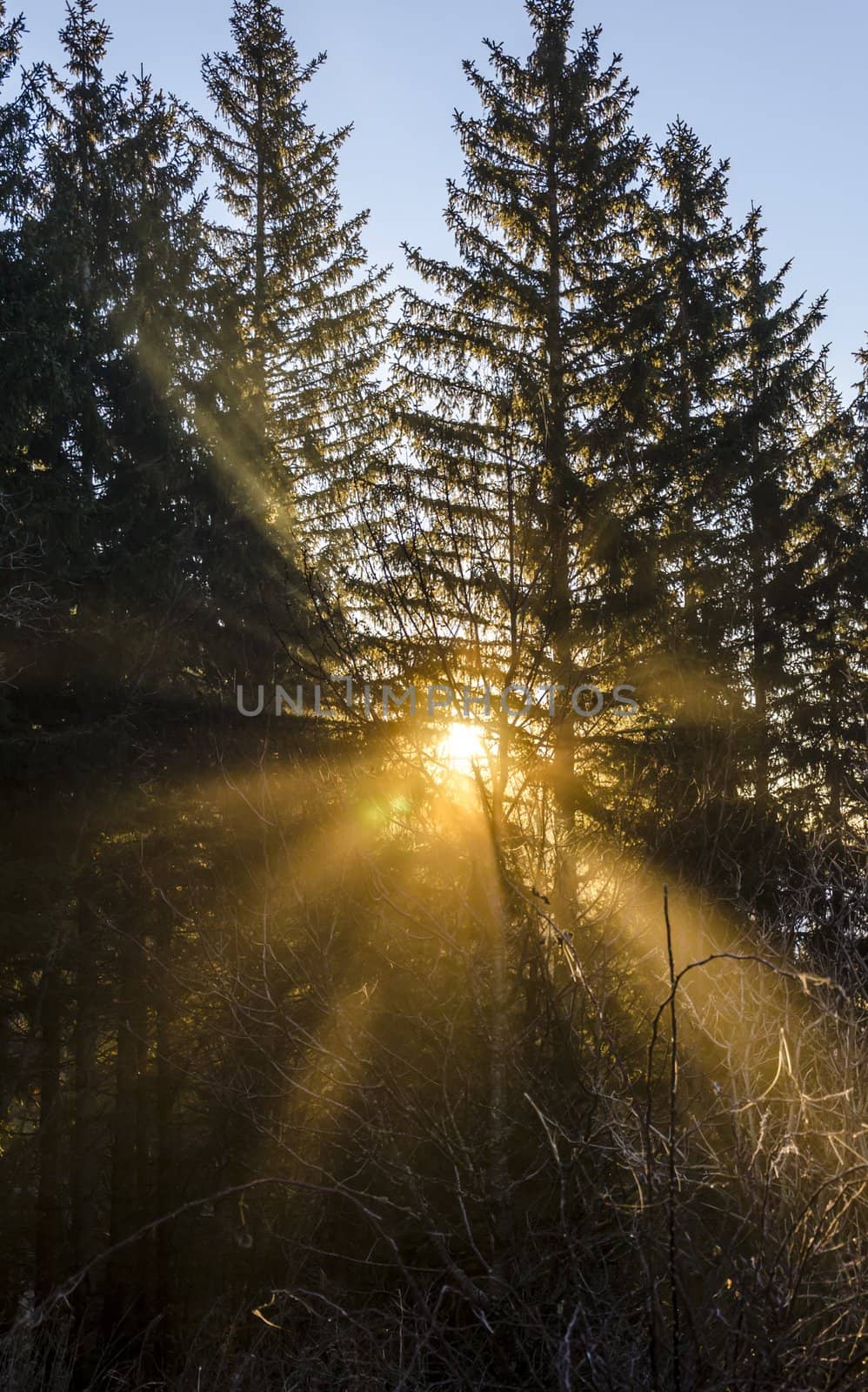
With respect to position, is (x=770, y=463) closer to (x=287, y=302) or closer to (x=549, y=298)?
(x=549, y=298)

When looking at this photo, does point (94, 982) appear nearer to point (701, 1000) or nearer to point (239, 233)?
point (701, 1000)

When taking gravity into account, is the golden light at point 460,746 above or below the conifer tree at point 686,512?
below

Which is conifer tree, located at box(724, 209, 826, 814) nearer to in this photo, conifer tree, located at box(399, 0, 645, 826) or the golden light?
conifer tree, located at box(399, 0, 645, 826)

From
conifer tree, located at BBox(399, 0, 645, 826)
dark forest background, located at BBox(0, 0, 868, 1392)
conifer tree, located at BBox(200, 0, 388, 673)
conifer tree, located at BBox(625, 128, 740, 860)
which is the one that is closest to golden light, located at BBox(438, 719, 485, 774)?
dark forest background, located at BBox(0, 0, 868, 1392)


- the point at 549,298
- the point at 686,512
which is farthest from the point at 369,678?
the point at 549,298

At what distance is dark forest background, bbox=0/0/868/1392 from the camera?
6.95m

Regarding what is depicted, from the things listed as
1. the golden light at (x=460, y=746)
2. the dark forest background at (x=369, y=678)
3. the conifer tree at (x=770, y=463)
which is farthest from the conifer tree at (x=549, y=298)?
the golden light at (x=460, y=746)

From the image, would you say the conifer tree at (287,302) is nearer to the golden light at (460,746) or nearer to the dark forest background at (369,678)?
the dark forest background at (369,678)

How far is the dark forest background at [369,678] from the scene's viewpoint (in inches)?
274

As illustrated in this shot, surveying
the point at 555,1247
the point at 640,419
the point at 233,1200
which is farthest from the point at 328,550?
the point at 555,1247

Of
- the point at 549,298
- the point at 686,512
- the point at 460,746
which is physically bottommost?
the point at 460,746

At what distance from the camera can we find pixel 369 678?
270 inches

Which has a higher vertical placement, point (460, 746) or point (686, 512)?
point (686, 512)

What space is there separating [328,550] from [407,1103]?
10.7 metres
